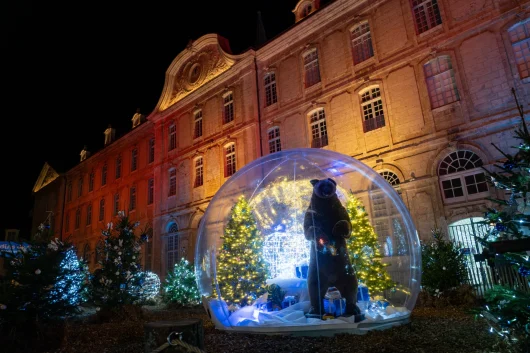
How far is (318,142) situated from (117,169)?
20.2 m

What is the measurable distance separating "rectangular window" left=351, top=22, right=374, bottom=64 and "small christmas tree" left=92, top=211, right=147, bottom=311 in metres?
11.9

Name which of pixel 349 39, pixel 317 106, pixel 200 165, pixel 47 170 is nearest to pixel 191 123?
pixel 200 165

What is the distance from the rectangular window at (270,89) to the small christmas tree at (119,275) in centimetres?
1070

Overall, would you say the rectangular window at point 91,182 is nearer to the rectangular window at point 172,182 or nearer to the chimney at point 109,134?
the chimney at point 109,134

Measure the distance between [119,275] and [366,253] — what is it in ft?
24.6

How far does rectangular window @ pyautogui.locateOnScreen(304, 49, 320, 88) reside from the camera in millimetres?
17062

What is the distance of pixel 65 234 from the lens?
34.2 meters

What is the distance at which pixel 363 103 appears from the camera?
14914 mm

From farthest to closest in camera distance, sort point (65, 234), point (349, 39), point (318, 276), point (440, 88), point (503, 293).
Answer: point (65, 234), point (349, 39), point (440, 88), point (318, 276), point (503, 293)

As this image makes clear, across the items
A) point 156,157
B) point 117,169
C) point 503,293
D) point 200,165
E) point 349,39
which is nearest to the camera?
point 503,293

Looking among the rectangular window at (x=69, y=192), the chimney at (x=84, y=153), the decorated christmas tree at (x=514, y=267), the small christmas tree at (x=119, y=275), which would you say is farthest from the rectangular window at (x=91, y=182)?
the decorated christmas tree at (x=514, y=267)

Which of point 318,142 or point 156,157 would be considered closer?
point 318,142

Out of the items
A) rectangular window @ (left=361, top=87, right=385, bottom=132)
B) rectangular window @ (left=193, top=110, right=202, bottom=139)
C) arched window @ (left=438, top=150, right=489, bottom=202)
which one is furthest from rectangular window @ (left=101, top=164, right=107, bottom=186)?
arched window @ (left=438, top=150, right=489, bottom=202)

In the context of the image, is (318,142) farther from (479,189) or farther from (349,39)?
(479,189)
